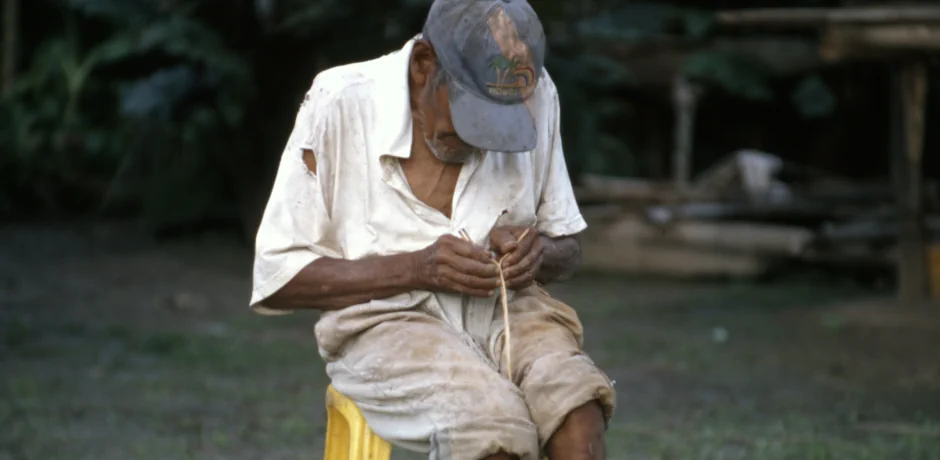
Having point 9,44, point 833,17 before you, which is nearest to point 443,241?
point 833,17

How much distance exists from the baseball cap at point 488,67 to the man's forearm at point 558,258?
30cm

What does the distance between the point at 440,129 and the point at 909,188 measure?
637 cm

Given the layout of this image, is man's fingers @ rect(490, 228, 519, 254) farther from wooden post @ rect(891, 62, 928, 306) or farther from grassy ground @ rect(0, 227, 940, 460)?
wooden post @ rect(891, 62, 928, 306)

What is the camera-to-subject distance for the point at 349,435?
3.48 metres

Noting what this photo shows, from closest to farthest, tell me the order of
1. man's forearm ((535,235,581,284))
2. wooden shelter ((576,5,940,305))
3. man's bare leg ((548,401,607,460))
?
man's bare leg ((548,401,607,460)) < man's forearm ((535,235,581,284)) < wooden shelter ((576,5,940,305))

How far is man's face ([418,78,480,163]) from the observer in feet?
10.7

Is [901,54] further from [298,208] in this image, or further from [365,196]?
[298,208]

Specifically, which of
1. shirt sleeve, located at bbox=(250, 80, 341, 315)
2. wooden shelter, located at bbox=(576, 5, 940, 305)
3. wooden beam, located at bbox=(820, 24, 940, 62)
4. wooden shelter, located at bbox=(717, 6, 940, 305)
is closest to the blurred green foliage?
wooden shelter, located at bbox=(576, 5, 940, 305)

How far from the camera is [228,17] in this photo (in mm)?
10078

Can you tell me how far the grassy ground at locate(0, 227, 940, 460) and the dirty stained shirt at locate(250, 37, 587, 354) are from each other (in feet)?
6.51

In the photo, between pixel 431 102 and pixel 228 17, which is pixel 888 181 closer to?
pixel 228 17

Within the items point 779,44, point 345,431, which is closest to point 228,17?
point 779,44

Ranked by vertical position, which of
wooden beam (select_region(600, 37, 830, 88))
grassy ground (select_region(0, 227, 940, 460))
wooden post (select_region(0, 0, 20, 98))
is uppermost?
wooden post (select_region(0, 0, 20, 98))

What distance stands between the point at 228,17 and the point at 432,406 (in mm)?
7458
